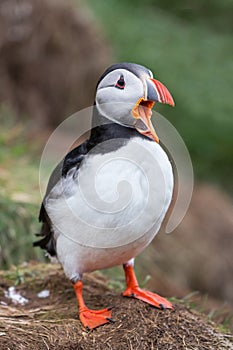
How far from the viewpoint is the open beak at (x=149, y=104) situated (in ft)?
9.38

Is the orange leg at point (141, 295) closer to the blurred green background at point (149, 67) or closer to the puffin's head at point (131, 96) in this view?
the puffin's head at point (131, 96)

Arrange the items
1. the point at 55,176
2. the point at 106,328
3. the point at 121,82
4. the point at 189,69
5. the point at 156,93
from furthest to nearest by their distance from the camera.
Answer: the point at 189,69 → the point at 55,176 → the point at 106,328 → the point at 121,82 → the point at 156,93

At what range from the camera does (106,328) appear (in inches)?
125

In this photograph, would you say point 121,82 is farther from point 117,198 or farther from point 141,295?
point 141,295

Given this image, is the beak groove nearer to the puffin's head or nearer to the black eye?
the puffin's head

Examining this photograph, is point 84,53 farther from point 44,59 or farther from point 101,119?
point 101,119

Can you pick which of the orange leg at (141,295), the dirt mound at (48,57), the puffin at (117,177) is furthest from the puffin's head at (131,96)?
the dirt mound at (48,57)

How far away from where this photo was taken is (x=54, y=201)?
10.8 feet

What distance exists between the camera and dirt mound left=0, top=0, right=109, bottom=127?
7.51 meters

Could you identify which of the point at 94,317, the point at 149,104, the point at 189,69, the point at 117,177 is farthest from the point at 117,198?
the point at 189,69

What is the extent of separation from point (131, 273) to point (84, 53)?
5.27 metres

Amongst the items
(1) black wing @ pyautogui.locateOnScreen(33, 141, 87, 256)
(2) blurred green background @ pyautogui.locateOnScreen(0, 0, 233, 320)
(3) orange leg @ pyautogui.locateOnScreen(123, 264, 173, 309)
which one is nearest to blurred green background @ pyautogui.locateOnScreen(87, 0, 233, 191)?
(2) blurred green background @ pyautogui.locateOnScreen(0, 0, 233, 320)

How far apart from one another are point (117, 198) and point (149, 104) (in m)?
0.42

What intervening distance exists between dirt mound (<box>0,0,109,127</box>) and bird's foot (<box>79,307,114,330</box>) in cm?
459
